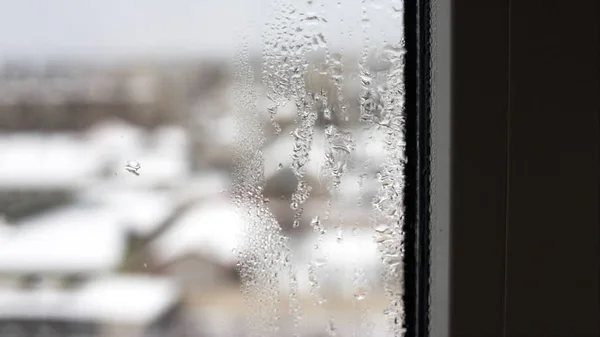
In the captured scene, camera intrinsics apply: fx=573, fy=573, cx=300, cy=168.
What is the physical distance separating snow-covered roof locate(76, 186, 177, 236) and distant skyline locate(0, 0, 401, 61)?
A: 13 centimetres

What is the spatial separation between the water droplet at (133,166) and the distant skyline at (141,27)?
10 centimetres

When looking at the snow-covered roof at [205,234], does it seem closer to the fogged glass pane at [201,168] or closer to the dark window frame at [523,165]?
the fogged glass pane at [201,168]

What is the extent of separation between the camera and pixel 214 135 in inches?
21.6

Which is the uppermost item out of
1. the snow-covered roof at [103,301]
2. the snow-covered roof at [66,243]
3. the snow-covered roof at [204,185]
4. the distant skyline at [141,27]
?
the distant skyline at [141,27]

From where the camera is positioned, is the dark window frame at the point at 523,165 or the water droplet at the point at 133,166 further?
the water droplet at the point at 133,166

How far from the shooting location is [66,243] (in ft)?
1.88

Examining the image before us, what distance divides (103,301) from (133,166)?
142mm

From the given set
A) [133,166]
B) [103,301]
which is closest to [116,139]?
[133,166]

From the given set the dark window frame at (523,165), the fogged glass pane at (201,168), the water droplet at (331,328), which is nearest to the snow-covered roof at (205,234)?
the fogged glass pane at (201,168)

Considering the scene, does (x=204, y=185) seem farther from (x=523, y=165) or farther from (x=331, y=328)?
(x=523, y=165)

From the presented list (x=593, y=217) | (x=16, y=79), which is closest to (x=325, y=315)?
(x=593, y=217)

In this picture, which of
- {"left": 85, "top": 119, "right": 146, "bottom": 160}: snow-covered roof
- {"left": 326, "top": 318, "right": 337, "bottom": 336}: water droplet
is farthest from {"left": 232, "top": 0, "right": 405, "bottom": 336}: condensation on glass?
{"left": 85, "top": 119, "right": 146, "bottom": 160}: snow-covered roof

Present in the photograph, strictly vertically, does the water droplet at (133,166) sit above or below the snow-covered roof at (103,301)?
above

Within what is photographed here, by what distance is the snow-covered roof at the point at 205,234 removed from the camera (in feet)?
1.80
